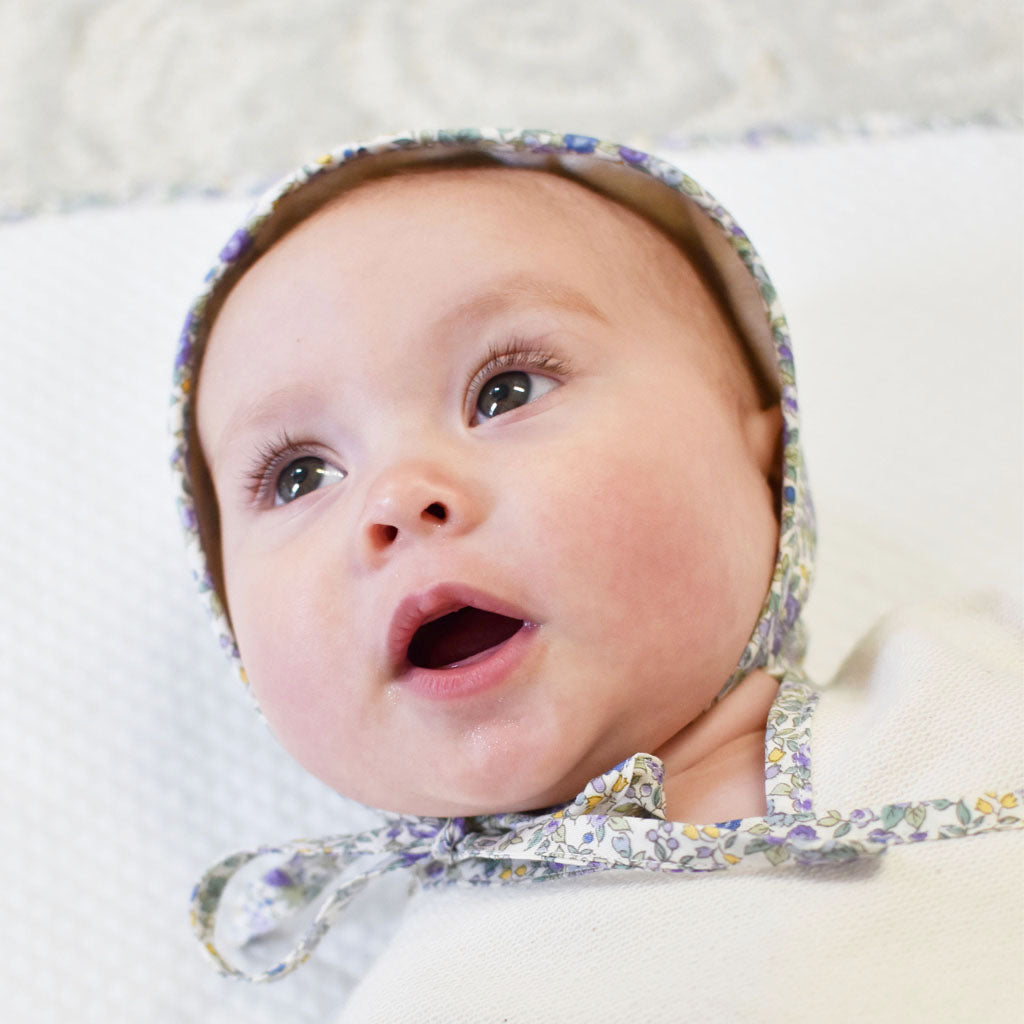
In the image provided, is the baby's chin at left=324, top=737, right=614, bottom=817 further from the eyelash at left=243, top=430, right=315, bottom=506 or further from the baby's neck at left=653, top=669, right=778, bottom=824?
the eyelash at left=243, top=430, right=315, bottom=506

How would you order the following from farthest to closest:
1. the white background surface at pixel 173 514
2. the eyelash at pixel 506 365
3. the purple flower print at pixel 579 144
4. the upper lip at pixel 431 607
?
the white background surface at pixel 173 514
the purple flower print at pixel 579 144
the eyelash at pixel 506 365
the upper lip at pixel 431 607

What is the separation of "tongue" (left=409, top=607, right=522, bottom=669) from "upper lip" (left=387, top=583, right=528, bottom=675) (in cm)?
4

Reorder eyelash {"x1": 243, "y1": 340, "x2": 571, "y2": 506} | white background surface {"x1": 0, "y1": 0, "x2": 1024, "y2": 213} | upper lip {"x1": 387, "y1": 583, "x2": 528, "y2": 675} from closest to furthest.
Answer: upper lip {"x1": 387, "y1": 583, "x2": 528, "y2": 675} → eyelash {"x1": 243, "y1": 340, "x2": 571, "y2": 506} → white background surface {"x1": 0, "y1": 0, "x2": 1024, "y2": 213}

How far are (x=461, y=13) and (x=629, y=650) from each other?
1.23 metres

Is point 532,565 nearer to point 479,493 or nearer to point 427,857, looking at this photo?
point 479,493

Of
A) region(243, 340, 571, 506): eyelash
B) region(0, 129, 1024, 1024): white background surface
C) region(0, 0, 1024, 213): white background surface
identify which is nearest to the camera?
region(243, 340, 571, 506): eyelash

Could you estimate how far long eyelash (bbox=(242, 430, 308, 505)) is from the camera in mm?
925

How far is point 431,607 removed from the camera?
77 centimetres

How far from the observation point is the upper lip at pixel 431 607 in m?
0.77

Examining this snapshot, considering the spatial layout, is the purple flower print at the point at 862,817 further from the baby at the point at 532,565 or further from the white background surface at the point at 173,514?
the white background surface at the point at 173,514

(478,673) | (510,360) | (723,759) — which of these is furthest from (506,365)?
(723,759)

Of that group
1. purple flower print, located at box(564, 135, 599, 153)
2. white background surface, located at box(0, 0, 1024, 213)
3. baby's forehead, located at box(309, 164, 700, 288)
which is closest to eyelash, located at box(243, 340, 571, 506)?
baby's forehead, located at box(309, 164, 700, 288)

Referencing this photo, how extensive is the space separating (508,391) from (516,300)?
7cm

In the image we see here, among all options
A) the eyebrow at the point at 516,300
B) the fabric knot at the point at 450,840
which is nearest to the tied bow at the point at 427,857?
the fabric knot at the point at 450,840
